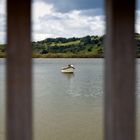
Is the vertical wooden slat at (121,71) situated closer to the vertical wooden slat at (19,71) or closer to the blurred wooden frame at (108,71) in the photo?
the blurred wooden frame at (108,71)

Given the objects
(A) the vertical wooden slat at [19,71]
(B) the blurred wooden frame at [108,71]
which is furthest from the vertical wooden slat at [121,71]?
(A) the vertical wooden slat at [19,71]

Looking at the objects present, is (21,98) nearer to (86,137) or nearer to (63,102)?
(86,137)

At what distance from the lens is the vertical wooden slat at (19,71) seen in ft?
3.72

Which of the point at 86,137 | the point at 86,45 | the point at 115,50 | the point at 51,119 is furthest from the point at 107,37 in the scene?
the point at 86,45

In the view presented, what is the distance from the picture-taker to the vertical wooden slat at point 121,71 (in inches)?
46.3

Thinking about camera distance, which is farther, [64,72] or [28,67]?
[64,72]

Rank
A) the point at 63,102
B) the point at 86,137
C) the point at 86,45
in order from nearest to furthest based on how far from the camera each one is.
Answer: the point at 86,137 → the point at 63,102 → the point at 86,45

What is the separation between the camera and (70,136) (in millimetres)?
18812

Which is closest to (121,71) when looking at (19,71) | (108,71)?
(108,71)

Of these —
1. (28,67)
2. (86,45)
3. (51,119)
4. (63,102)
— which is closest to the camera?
(28,67)

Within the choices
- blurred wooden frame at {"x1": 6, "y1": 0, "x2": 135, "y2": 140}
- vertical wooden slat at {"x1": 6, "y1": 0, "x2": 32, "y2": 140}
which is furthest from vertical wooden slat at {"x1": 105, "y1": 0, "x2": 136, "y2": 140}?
vertical wooden slat at {"x1": 6, "y1": 0, "x2": 32, "y2": 140}

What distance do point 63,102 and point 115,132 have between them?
32581 mm

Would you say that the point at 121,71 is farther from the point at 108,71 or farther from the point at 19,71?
the point at 19,71

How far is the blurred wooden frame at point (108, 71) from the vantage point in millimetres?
1136
